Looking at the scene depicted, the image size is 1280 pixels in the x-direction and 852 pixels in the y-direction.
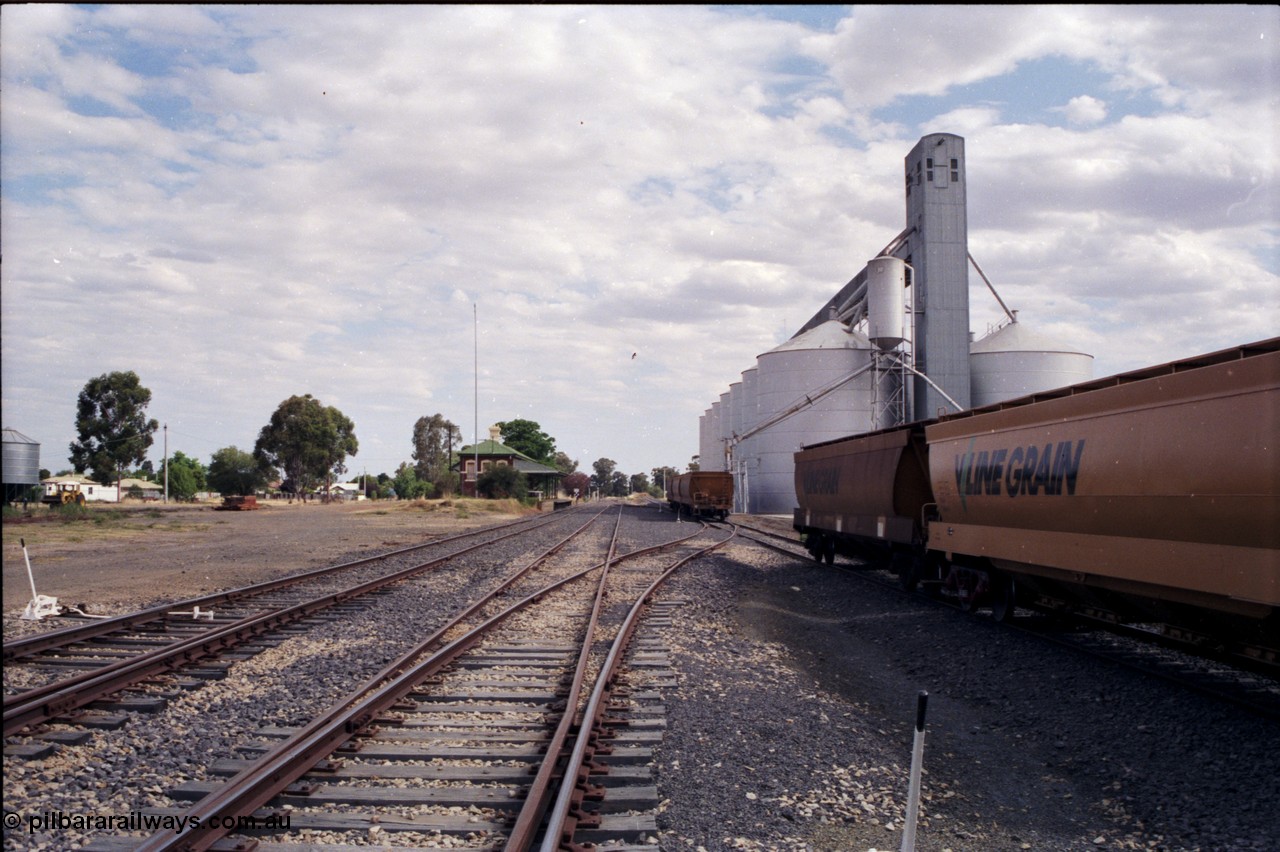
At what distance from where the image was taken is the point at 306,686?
8609mm

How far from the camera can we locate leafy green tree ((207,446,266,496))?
99562mm

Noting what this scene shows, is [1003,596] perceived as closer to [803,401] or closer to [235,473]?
[803,401]

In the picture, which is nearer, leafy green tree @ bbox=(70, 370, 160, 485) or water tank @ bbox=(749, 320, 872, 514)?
water tank @ bbox=(749, 320, 872, 514)

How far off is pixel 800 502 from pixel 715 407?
74.2 metres

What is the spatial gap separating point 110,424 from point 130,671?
232 ft

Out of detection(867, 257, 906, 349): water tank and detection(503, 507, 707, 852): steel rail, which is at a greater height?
detection(867, 257, 906, 349): water tank

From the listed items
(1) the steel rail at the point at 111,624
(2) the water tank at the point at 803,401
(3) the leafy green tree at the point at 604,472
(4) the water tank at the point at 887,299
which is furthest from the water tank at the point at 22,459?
(3) the leafy green tree at the point at 604,472

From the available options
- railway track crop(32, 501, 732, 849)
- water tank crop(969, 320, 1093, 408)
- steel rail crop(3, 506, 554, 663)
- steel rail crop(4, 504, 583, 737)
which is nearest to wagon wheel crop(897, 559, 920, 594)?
railway track crop(32, 501, 732, 849)

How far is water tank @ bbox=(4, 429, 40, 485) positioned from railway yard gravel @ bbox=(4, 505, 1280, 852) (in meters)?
38.6

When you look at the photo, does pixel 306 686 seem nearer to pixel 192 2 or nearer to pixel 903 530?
pixel 192 2

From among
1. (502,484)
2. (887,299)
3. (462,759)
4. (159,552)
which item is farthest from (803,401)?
(462,759)

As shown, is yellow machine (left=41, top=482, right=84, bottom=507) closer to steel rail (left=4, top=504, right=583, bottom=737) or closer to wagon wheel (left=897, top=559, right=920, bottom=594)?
steel rail (left=4, top=504, right=583, bottom=737)

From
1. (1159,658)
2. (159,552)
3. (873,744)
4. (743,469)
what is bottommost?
(159,552)

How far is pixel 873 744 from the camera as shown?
7441 millimetres
